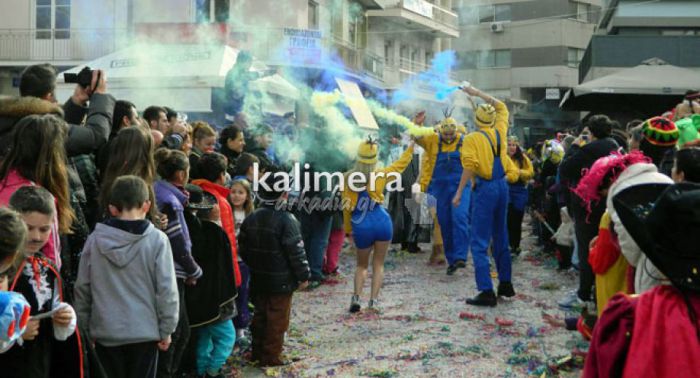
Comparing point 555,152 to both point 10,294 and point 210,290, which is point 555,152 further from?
point 10,294

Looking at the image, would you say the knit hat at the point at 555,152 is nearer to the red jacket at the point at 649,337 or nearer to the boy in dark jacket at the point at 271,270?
the boy in dark jacket at the point at 271,270

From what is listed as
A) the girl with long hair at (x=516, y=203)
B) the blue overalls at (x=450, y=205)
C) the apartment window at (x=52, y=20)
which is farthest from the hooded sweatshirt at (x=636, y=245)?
the apartment window at (x=52, y=20)

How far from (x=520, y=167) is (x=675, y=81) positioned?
13.9ft

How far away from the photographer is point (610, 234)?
4.52 m

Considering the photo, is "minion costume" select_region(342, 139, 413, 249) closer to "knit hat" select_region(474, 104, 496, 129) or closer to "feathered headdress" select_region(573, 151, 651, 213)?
"knit hat" select_region(474, 104, 496, 129)

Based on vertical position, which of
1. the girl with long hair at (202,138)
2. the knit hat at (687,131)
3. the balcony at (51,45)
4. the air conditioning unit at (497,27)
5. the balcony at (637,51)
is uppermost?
the air conditioning unit at (497,27)

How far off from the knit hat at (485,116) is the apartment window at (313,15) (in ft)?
55.6

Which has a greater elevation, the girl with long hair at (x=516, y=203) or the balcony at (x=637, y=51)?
the balcony at (x=637, y=51)

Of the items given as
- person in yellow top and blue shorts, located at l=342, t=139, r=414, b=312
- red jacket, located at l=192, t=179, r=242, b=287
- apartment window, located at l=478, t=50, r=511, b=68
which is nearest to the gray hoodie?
red jacket, located at l=192, t=179, r=242, b=287

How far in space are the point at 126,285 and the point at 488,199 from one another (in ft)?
15.7

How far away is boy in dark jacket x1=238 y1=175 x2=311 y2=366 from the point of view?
638cm

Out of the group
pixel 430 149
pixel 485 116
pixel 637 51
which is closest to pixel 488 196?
pixel 485 116

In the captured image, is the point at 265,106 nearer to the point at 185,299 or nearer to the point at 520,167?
the point at 520,167

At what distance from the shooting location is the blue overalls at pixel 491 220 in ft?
27.7
